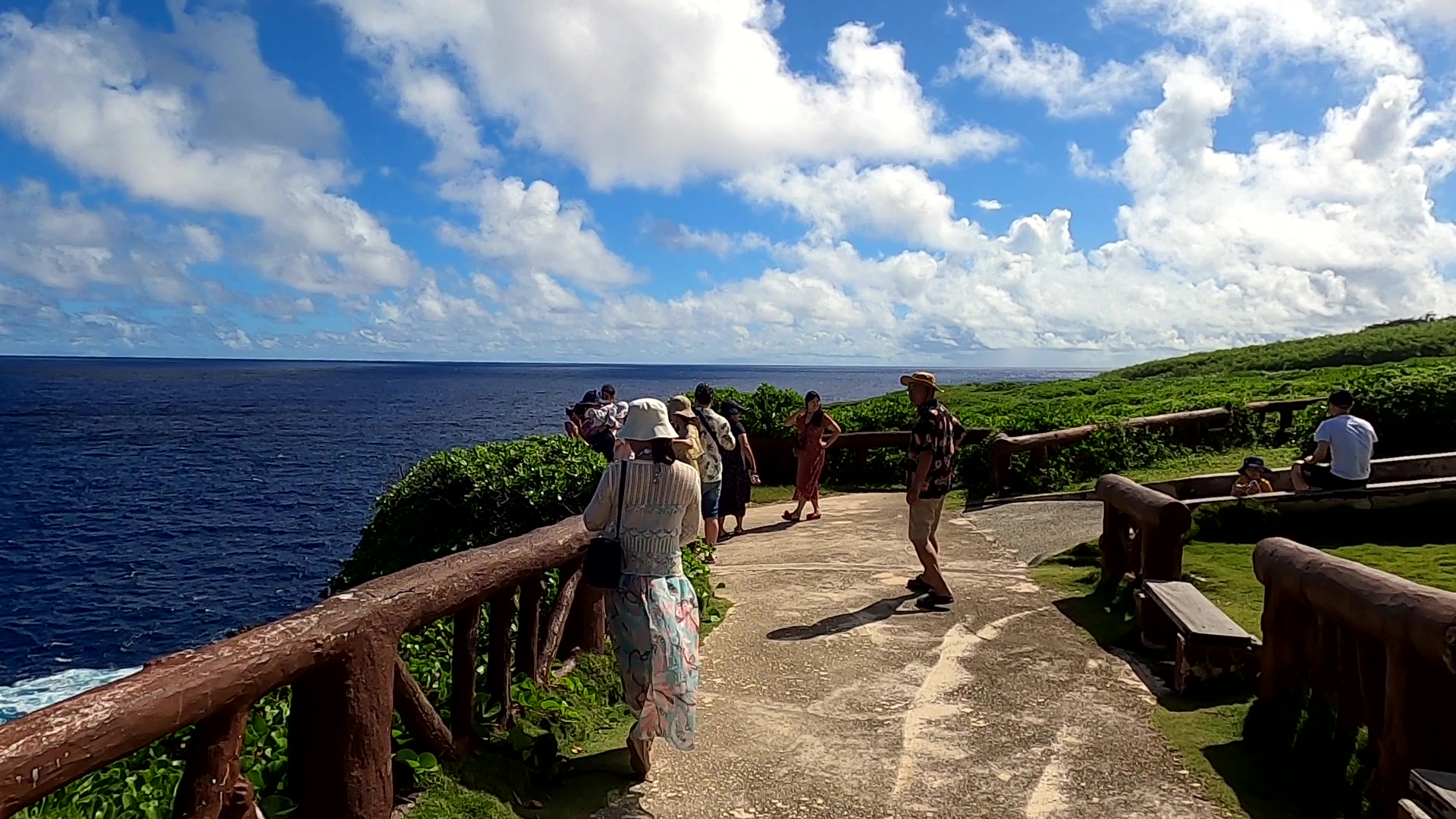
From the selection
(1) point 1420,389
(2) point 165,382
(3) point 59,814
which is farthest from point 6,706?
(2) point 165,382

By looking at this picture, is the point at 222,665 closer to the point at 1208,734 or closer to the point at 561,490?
the point at 1208,734

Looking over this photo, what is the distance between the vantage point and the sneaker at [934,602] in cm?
757

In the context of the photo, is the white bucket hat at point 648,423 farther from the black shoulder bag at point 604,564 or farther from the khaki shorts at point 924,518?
the khaki shorts at point 924,518

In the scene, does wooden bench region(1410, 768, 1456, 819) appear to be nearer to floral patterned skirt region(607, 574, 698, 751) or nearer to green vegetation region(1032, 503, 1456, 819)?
green vegetation region(1032, 503, 1456, 819)

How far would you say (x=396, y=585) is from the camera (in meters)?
3.78

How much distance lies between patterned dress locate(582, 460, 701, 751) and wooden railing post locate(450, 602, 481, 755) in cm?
64


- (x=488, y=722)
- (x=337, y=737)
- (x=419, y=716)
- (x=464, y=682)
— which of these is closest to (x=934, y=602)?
(x=488, y=722)

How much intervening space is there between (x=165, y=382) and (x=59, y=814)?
152117 millimetres

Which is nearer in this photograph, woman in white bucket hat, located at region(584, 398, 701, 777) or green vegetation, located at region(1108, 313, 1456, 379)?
woman in white bucket hat, located at region(584, 398, 701, 777)

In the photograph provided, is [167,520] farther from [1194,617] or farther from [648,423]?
[1194,617]

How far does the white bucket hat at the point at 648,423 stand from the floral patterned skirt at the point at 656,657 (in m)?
0.59

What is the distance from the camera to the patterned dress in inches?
169

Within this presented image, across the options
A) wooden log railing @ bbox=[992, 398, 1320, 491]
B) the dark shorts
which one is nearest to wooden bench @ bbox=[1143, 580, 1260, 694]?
the dark shorts

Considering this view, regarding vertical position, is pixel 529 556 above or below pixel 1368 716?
above
